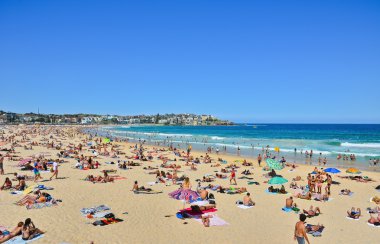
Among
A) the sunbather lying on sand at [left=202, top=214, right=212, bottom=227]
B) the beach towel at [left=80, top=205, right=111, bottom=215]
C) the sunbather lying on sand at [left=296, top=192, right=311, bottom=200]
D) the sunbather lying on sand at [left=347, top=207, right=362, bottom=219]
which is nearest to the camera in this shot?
the sunbather lying on sand at [left=202, top=214, right=212, bottom=227]

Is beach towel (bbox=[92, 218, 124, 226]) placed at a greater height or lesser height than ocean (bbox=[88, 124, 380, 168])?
greater

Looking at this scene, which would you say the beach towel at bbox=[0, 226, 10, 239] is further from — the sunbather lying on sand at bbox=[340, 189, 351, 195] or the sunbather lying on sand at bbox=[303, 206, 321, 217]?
the sunbather lying on sand at bbox=[340, 189, 351, 195]

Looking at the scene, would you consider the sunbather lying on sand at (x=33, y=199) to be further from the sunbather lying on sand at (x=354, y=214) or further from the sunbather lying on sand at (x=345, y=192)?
Answer: the sunbather lying on sand at (x=345, y=192)

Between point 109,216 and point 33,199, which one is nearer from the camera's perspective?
point 109,216

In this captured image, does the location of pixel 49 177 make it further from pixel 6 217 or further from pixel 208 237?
pixel 208 237

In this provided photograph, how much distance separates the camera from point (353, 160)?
1101 inches

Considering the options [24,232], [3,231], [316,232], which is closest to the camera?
[24,232]

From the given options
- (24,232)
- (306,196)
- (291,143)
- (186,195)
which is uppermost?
(186,195)

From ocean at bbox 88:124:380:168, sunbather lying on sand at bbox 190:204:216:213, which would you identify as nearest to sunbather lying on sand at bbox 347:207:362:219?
sunbather lying on sand at bbox 190:204:216:213

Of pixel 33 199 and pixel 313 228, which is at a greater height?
pixel 33 199

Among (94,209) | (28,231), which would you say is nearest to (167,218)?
(94,209)

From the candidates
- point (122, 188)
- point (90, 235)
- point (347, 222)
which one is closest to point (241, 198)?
point (347, 222)

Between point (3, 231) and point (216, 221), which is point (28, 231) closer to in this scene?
point (3, 231)

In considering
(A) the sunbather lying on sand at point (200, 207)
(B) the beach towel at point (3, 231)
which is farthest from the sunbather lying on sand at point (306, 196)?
(B) the beach towel at point (3, 231)
